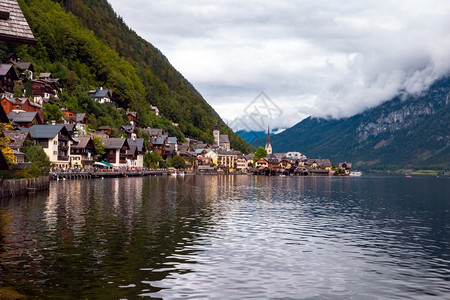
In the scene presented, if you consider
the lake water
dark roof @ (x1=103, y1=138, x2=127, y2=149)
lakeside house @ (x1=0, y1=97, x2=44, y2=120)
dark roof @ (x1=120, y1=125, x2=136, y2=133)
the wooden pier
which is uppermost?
lakeside house @ (x1=0, y1=97, x2=44, y2=120)

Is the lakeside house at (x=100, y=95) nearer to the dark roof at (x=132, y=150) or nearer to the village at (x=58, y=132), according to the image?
the village at (x=58, y=132)

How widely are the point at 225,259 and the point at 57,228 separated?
15514mm

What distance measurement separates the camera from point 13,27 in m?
13.9

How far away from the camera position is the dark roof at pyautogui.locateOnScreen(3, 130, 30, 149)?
9281 cm

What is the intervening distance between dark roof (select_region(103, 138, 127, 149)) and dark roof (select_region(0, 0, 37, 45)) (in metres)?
144

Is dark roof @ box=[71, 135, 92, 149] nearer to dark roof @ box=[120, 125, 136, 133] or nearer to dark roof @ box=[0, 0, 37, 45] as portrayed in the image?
dark roof @ box=[120, 125, 136, 133]

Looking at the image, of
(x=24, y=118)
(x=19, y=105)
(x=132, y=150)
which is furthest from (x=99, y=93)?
(x=24, y=118)

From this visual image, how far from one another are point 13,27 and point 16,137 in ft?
296

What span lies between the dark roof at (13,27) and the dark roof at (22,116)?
11305 cm

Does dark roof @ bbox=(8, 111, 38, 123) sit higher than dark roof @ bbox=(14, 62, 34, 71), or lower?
lower

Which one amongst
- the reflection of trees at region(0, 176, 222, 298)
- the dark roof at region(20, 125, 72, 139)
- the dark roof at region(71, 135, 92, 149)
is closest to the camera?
the reflection of trees at region(0, 176, 222, 298)

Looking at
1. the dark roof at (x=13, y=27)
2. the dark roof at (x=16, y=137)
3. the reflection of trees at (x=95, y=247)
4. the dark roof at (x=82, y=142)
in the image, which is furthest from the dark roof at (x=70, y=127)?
the dark roof at (x=13, y=27)

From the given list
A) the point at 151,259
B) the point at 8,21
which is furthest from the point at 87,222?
the point at 8,21

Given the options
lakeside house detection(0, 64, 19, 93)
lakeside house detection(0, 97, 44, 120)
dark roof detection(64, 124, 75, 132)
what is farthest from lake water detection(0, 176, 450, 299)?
dark roof detection(64, 124, 75, 132)
